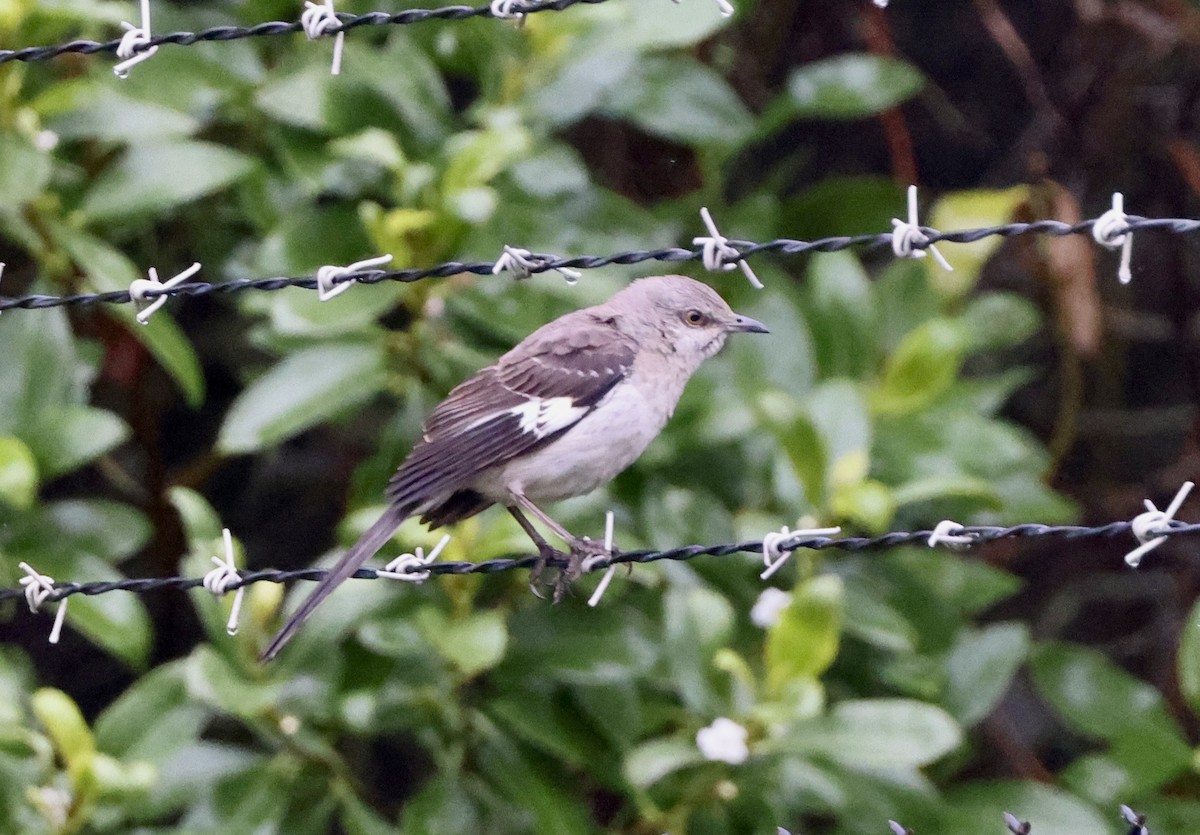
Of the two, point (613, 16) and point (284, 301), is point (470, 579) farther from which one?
point (613, 16)

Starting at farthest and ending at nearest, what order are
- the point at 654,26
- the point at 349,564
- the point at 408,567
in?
the point at 654,26
the point at 349,564
the point at 408,567

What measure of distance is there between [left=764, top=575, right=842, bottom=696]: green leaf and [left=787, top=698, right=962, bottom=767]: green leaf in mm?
139

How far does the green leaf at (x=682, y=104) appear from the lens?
473 centimetres

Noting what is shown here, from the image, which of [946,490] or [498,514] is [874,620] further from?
[498,514]

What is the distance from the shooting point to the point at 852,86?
5102 mm

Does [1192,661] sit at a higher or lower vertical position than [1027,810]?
higher

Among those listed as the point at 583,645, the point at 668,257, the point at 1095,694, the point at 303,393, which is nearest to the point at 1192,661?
the point at 1095,694

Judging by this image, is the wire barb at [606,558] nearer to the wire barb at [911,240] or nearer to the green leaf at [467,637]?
the green leaf at [467,637]

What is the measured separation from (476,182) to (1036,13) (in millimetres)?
3223

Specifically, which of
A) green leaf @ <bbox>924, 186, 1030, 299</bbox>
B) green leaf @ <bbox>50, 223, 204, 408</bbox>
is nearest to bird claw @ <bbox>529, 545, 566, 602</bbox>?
Answer: green leaf @ <bbox>50, 223, 204, 408</bbox>

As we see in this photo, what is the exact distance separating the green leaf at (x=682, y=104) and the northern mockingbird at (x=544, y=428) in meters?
0.93

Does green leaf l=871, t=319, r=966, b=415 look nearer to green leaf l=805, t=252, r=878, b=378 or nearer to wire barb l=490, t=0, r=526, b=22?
green leaf l=805, t=252, r=878, b=378

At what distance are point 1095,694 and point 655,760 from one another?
60.9 inches

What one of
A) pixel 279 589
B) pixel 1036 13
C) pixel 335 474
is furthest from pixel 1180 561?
pixel 279 589
